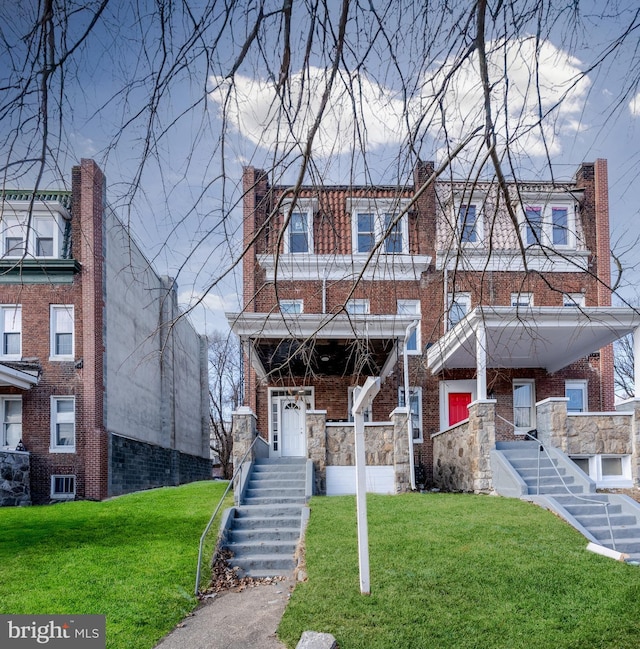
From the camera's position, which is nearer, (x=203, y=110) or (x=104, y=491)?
(x=203, y=110)

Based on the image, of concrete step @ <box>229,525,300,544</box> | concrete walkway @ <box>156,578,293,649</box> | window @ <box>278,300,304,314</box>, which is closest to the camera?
window @ <box>278,300,304,314</box>

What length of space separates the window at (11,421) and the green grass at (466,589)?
11388mm

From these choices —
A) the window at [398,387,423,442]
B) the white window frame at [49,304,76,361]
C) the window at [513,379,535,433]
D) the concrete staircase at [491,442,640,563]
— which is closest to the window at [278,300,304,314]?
the window at [398,387,423,442]

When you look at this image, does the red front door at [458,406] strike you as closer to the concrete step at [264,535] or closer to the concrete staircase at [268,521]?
the concrete staircase at [268,521]

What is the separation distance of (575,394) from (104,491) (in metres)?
13.7

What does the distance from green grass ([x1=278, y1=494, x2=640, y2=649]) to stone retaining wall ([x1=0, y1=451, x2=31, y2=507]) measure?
10.1 m

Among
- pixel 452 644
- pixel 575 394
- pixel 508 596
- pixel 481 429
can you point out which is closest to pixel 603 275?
pixel 575 394

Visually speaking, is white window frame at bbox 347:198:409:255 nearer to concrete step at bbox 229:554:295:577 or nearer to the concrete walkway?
the concrete walkway

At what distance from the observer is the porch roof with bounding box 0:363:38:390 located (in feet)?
54.0

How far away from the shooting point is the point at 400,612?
6.32m

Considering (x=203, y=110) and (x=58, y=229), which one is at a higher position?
(x=58, y=229)

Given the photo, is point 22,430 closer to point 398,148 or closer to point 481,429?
point 481,429

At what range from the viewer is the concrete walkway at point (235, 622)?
20.8 ft

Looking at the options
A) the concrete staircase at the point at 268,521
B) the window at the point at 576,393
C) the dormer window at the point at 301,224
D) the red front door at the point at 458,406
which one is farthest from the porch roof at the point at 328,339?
the window at the point at 576,393
